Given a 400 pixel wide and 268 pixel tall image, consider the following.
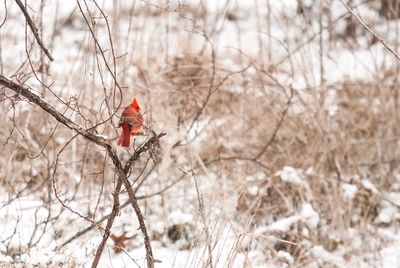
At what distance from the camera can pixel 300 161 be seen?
3.38 m

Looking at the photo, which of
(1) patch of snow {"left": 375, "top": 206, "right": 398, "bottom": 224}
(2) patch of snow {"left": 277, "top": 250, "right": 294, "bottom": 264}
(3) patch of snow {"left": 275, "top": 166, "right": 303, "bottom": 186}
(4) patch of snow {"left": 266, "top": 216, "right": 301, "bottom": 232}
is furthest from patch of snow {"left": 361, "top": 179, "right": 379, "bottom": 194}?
(2) patch of snow {"left": 277, "top": 250, "right": 294, "bottom": 264}

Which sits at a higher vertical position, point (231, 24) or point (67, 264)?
point (231, 24)

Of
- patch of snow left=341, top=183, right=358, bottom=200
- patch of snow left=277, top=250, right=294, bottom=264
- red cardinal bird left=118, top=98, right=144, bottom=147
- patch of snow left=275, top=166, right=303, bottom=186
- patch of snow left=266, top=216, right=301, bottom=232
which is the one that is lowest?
patch of snow left=277, top=250, right=294, bottom=264

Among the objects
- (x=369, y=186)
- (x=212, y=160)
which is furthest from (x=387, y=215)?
(x=212, y=160)

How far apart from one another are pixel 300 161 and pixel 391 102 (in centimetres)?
76

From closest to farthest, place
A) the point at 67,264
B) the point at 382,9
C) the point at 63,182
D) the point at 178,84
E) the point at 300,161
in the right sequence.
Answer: the point at 67,264 → the point at 63,182 → the point at 300,161 → the point at 178,84 → the point at 382,9

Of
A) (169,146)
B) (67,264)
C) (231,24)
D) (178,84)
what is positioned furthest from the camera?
(231,24)

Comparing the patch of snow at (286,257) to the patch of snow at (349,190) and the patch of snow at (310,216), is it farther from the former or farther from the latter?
the patch of snow at (349,190)

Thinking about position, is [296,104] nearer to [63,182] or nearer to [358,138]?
[358,138]

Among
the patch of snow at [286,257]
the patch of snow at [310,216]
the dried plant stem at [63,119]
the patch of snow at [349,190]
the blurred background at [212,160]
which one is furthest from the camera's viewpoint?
the patch of snow at [349,190]

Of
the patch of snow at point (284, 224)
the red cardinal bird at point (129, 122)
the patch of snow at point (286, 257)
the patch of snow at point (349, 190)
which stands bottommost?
the patch of snow at point (286, 257)

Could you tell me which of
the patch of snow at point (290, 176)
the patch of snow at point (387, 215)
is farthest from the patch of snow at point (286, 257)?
the patch of snow at point (387, 215)

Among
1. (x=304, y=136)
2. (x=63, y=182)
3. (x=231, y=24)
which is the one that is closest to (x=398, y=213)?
(x=304, y=136)

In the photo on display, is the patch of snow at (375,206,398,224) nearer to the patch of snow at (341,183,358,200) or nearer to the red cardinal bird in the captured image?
the patch of snow at (341,183,358,200)
